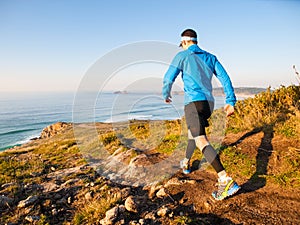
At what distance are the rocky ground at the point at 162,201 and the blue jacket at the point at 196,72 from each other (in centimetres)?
151

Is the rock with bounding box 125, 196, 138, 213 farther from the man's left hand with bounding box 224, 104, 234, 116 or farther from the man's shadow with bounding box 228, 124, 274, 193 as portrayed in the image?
the man's left hand with bounding box 224, 104, 234, 116

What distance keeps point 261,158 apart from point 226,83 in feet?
6.68

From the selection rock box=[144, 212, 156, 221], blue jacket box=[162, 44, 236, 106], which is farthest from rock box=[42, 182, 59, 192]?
blue jacket box=[162, 44, 236, 106]

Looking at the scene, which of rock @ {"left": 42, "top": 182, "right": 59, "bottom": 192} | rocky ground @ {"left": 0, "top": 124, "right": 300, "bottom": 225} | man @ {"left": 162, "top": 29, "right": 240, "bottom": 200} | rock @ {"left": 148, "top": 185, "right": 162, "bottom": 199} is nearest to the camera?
rocky ground @ {"left": 0, "top": 124, "right": 300, "bottom": 225}

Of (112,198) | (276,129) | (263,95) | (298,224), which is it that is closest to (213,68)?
(298,224)

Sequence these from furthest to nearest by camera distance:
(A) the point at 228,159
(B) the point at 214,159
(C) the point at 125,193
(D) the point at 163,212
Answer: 1. (A) the point at 228,159
2. (C) the point at 125,193
3. (B) the point at 214,159
4. (D) the point at 163,212

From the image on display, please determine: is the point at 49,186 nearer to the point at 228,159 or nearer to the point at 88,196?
the point at 88,196

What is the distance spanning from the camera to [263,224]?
2.57 meters

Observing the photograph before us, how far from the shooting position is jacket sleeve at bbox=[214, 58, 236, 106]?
11.1 feet

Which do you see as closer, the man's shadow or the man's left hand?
the man's left hand

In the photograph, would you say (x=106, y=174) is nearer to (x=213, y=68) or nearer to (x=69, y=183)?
(x=69, y=183)

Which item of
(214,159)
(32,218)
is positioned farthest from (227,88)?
(32,218)

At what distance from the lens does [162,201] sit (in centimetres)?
344

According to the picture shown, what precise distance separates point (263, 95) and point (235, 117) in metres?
1.44
